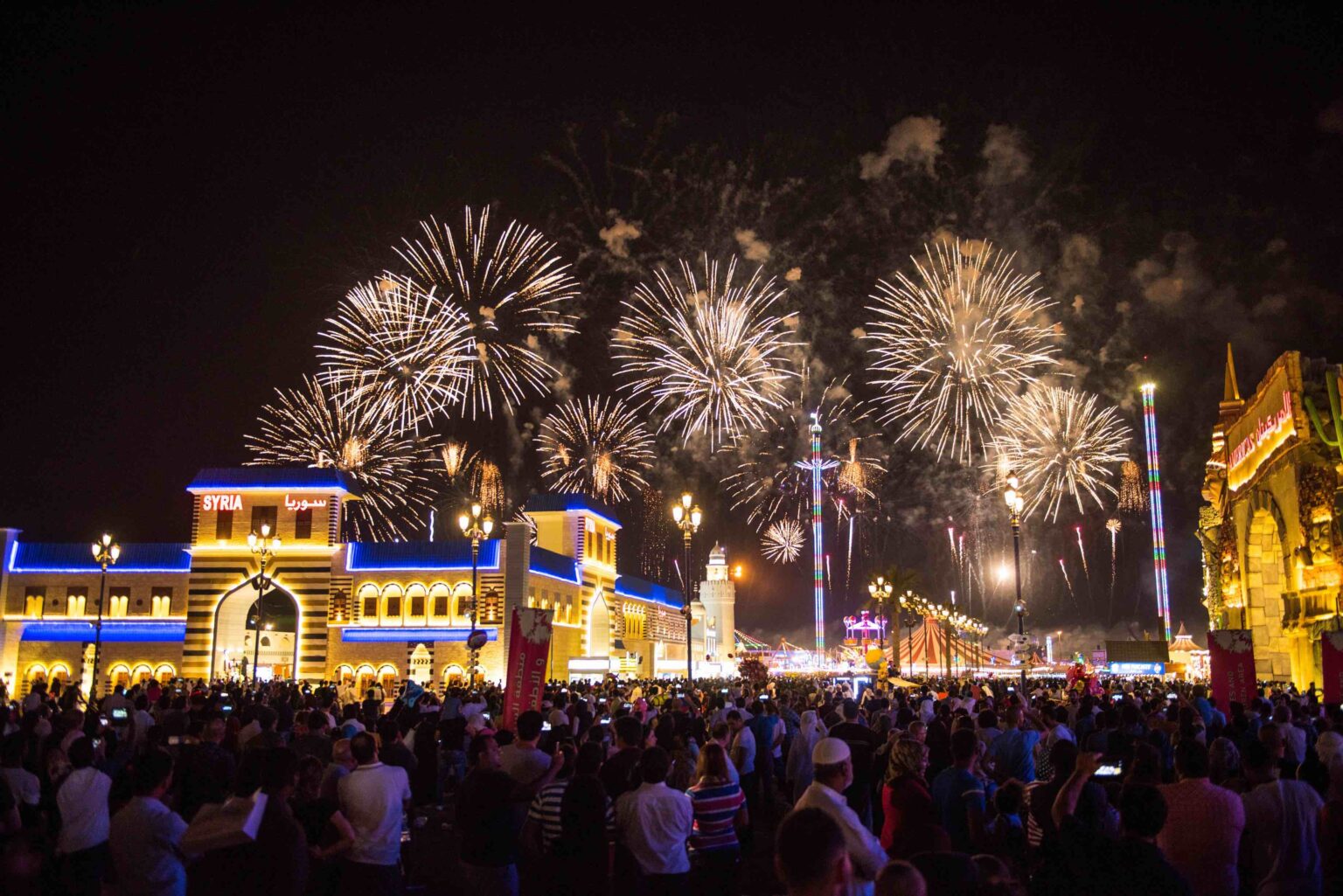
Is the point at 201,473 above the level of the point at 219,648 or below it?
above

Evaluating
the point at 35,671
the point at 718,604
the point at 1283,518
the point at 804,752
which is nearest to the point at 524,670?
the point at 804,752

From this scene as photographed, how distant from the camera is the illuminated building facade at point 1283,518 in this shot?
35562 mm

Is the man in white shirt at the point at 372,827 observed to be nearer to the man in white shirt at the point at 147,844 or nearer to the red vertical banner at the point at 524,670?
the man in white shirt at the point at 147,844

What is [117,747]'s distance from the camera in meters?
14.4

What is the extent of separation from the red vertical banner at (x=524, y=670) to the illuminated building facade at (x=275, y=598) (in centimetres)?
3490

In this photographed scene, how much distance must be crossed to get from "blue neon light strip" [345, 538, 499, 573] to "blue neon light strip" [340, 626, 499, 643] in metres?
2.84

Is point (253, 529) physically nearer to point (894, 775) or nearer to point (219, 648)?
point (219, 648)

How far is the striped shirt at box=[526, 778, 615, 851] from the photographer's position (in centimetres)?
759

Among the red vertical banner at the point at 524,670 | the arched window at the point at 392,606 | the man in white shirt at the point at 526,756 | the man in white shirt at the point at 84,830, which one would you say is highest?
the arched window at the point at 392,606

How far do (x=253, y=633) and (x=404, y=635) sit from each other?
920cm

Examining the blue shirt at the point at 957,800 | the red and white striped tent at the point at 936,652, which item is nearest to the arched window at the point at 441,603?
the red and white striped tent at the point at 936,652

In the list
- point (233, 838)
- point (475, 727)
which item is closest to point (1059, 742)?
point (233, 838)

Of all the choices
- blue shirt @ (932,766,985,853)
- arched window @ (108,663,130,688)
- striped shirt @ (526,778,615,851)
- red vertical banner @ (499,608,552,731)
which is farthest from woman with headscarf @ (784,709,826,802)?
arched window @ (108,663,130,688)

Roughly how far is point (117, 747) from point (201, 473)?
1693 inches
